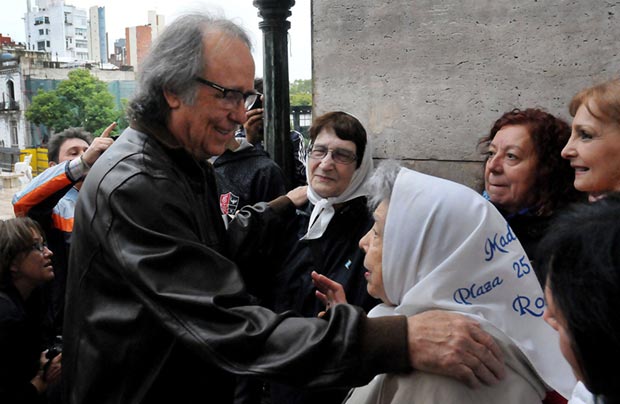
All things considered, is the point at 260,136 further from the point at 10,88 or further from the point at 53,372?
the point at 10,88

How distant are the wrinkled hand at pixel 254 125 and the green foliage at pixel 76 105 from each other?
35632mm

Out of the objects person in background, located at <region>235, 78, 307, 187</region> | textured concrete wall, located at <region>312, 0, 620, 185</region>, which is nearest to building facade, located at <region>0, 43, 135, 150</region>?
person in background, located at <region>235, 78, 307, 187</region>

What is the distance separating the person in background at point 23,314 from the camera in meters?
2.76

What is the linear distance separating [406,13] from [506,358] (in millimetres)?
2829

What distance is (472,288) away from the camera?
163 centimetres

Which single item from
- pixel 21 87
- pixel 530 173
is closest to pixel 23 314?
pixel 530 173

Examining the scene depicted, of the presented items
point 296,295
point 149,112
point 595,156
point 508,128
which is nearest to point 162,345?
point 149,112

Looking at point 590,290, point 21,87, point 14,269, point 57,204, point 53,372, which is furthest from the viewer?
point 21,87

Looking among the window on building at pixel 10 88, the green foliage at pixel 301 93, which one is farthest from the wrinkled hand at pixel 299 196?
the window on building at pixel 10 88

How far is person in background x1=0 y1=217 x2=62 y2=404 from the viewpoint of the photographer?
2.76 m

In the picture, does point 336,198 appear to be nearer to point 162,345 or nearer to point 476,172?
point 476,172

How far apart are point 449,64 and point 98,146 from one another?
212cm

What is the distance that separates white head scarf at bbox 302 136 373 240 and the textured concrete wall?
30.7 inches

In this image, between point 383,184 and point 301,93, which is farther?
point 301,93
